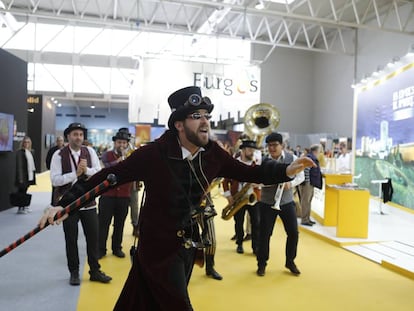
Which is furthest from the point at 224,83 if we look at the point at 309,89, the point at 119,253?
the point at 309,89

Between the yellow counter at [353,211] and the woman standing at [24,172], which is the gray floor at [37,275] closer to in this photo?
the woman standing at [24,172]

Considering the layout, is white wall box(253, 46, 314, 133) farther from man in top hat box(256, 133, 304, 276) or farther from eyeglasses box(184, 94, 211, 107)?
eyeglasses box(184, 94, 211, 107)

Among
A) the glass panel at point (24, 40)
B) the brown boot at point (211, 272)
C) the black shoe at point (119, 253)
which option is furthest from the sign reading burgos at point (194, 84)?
the glass panel at point (24, 40)

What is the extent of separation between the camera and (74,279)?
435 cm

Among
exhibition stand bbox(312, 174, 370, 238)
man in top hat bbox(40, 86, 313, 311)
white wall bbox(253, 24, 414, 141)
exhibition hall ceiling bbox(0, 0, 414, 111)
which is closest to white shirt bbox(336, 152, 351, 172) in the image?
exhibition stand bbox(312, 174, 370, 238)

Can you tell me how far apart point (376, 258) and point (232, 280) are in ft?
7.53

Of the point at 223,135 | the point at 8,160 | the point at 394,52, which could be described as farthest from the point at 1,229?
the point at 394,52

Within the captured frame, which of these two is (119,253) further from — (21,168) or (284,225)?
(21,168)

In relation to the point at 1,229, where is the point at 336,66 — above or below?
above

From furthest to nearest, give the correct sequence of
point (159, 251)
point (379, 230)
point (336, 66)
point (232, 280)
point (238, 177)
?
point (336, 66) → point (379, 230) → point (232, 280) → point (238, 177) → point (159, 251)

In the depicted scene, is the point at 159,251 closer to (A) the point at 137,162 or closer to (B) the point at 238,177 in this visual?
(A) the point at 137,162

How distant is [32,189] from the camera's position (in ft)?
42.9

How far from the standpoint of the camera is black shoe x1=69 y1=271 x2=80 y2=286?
14.2 ft

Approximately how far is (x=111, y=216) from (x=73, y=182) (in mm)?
1369
